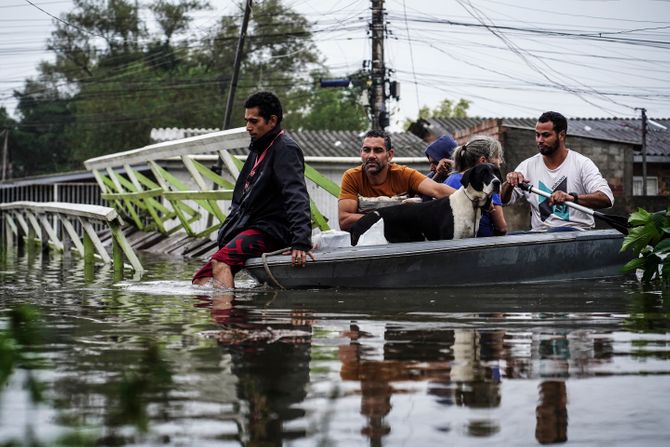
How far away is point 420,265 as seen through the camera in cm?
777

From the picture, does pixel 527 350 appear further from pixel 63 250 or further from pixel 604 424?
pixel 63 250

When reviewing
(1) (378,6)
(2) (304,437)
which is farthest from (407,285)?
(1) (378,6)

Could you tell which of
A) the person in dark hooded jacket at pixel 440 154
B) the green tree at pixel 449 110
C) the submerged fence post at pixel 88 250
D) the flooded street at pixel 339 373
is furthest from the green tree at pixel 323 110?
the flooded street at pixel 339 373

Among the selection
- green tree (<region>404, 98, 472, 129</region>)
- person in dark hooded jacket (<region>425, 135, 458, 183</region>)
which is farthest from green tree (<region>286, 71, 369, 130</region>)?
person in dark hooded jacket (<region>425, 135, 458, 183</region>)

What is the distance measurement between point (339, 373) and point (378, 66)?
25.6m

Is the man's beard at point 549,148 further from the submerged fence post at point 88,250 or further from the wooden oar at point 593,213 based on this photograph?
the submerged fence post at point 88,250

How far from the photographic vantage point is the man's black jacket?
25.1ft

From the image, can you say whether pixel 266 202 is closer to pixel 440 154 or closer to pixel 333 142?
pixel 440 154

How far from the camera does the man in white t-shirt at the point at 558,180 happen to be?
28.4 ft

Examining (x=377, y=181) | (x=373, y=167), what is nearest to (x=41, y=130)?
(x=377, y=181)

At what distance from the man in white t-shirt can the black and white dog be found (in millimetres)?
814

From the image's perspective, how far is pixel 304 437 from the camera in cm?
271

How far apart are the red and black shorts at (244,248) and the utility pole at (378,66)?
796 inches

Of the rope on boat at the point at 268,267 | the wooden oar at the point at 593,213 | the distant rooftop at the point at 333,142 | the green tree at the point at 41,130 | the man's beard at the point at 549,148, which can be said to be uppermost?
the green tree at the point at 41,130
